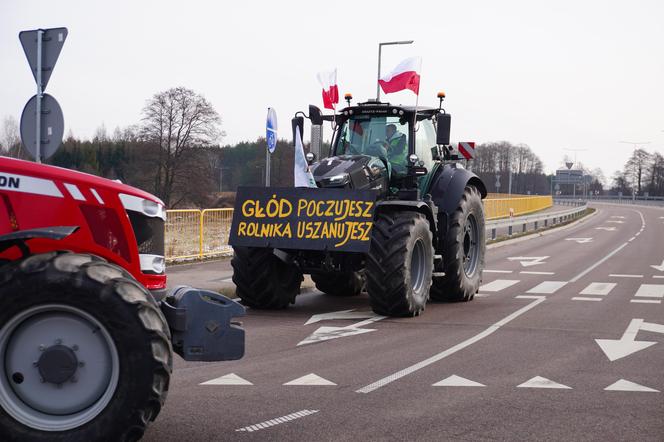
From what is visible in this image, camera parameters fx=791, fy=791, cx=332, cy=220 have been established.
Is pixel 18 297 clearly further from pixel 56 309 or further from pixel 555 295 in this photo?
pixel 555 295

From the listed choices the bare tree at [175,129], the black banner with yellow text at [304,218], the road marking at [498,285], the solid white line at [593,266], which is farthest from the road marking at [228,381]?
the bare tree at [175,129]

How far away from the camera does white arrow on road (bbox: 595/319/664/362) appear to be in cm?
843

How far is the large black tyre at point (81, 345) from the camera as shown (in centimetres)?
423

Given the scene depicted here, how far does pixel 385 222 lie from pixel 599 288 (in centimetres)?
633

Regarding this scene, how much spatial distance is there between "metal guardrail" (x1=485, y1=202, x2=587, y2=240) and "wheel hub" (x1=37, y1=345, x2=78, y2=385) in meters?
24.3

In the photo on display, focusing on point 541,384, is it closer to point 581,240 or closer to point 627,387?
point 627,387

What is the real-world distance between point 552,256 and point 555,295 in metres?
9.70

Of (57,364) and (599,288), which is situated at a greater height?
(57,364)

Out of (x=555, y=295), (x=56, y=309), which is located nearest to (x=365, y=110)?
Result: (x=555, y=295)

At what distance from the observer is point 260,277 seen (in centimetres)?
1109

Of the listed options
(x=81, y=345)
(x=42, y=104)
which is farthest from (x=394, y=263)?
(x=81, y=345)

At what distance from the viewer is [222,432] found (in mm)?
5223

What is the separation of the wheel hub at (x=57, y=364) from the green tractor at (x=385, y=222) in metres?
6.06

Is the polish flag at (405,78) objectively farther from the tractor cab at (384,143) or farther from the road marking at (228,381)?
the road marking at (228,381)
